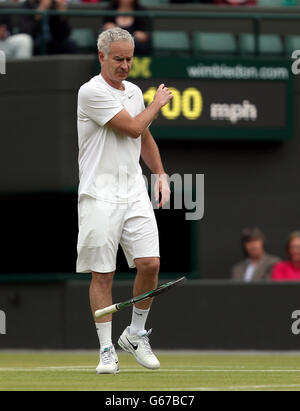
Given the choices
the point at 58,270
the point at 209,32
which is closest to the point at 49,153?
the point at 58,270

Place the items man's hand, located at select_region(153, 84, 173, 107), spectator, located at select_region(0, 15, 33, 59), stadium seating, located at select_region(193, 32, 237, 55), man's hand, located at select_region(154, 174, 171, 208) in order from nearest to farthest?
man's hand, located at select_region(153, 84, 173, 107), man's hand, located at select_region(154, 174, 171, 208), spectator, located at select_region(0, 15, 33, 59), stadium seating, located at select_region(193, 32, 237, 55)

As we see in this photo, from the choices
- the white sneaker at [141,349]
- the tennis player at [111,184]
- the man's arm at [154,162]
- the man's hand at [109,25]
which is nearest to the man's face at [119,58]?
the tennis player at [111,184]

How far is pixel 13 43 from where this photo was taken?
47.4 ft

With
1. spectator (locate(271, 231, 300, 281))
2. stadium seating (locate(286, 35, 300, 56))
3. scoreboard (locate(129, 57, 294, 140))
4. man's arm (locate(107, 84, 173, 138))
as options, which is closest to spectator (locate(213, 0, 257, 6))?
stadium seating (locate(286, 35, 300, 56))

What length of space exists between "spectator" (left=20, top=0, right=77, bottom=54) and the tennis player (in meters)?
6.18

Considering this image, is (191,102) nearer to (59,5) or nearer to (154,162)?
(59,5)

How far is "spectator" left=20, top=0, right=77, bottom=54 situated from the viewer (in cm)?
1441

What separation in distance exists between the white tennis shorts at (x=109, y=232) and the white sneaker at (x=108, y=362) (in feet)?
1.67

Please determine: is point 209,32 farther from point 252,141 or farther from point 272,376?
point 272,376

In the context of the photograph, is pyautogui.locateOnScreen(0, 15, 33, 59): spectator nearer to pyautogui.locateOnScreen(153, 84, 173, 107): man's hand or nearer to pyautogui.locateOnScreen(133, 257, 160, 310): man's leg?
pyautogui.locateOnScreen(153, 84, 173, 107): man's hand

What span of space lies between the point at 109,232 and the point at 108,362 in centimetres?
82

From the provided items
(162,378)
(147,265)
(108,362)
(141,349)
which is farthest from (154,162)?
(162,378)

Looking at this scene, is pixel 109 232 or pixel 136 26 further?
pixel 136 26

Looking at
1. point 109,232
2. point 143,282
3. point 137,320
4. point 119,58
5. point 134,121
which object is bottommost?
point 137,320
